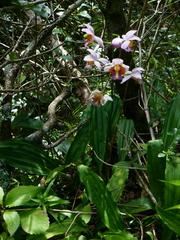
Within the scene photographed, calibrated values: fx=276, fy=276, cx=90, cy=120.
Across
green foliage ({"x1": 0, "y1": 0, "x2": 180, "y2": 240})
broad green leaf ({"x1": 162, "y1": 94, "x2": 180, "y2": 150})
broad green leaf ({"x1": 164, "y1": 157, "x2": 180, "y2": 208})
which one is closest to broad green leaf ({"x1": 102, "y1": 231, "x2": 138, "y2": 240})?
green foliage ({"x1": 0, "y1": 0, "x2": 180, "y2": 240})

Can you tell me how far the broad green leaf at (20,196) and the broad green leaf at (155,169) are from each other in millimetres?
515

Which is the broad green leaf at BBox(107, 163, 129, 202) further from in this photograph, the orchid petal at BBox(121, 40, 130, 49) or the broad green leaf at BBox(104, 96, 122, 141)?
→ the orchid petal at BBox(121, 40, 130, 49)

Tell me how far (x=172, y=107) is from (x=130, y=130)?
0.89ft

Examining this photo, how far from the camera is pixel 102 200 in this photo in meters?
1.08

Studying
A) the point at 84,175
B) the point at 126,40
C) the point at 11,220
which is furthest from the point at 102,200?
the point at 126,40

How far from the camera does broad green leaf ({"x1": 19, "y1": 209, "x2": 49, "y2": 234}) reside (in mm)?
855

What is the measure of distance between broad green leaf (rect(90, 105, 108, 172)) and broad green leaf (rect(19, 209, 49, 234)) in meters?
0.54

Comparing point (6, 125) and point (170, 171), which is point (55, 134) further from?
point (170, 171)

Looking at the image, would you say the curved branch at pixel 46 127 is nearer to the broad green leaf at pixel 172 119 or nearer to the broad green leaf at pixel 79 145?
the broad green leaf at pixel 79 145

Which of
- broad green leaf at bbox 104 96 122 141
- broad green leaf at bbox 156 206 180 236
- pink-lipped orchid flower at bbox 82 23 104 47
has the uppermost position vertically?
pink-lipped orchid flower at bbox 82 23 104 47

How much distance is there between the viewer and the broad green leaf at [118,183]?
1244 millimetres

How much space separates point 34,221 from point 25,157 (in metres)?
0.40

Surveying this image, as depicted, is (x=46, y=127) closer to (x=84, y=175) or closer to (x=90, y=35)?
(x=84, y=175)

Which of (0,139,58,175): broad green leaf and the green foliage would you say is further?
(0,139,58,175): broad green leaf
